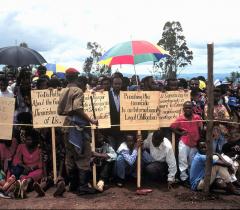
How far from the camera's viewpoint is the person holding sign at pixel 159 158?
311 inches

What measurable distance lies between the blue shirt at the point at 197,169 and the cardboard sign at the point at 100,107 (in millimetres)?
1667

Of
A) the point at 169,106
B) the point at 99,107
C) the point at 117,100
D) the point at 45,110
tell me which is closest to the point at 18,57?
the point at 45,110

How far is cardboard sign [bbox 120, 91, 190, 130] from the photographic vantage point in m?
7.80

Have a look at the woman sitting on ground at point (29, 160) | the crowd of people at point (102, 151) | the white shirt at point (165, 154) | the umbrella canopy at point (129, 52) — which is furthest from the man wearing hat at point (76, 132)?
the white shirt at point (165, 154)

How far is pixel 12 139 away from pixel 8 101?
730 millimetres

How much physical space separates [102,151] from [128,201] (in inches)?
52.6

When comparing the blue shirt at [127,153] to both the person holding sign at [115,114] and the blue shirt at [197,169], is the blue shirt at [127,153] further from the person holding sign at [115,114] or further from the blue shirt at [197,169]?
the blue shirt at [197,169]

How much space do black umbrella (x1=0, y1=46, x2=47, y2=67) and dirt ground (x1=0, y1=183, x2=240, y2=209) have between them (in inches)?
110

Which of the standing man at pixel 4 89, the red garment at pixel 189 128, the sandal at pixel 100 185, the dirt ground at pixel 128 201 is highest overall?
the standing man at pixel 4 89

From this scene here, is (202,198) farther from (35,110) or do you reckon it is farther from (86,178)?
(35,110)

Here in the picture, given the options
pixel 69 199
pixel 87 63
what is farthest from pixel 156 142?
pixel 87 63

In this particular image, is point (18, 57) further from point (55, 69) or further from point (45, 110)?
point (55, 69)

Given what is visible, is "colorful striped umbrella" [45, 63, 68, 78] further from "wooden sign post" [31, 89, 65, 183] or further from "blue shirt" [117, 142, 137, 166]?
"blue shirt" [117, 142, 137, 166]

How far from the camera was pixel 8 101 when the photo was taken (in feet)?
26.0
